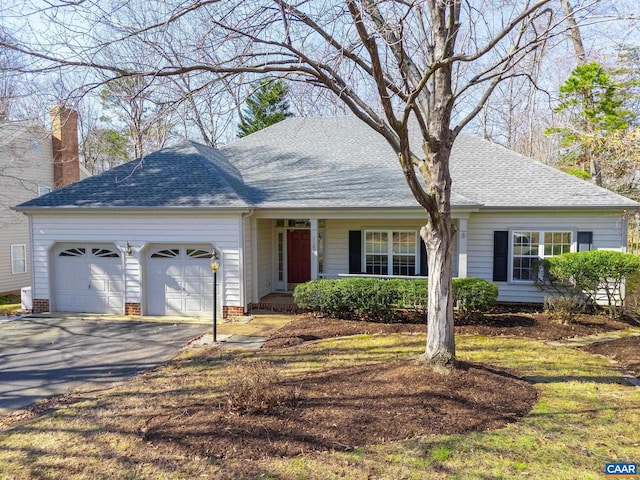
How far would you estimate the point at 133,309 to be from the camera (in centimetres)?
1166

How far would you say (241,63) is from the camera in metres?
5.87

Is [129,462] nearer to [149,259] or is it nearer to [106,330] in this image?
[106,330]

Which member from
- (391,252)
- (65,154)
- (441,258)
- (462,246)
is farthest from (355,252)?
(65,154)

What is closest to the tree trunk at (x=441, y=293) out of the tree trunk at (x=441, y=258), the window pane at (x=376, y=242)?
the tree trunk at (x=441, y=258)

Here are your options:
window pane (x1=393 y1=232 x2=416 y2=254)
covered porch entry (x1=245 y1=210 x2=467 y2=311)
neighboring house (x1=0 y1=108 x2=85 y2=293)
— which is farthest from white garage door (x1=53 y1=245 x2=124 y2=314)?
window pane (x1=393 y1=232 x2=416 y2=254)

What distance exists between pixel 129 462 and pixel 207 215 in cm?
762

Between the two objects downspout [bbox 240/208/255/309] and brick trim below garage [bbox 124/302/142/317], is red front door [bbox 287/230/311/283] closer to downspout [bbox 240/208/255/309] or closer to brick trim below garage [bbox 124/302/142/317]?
downspout [bbox 240/208/255/309]

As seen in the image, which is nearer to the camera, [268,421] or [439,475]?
[439,475]

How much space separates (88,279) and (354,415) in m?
9.96

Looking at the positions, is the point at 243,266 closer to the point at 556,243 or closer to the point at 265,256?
the point at 265,256

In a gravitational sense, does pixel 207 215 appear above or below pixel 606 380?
above

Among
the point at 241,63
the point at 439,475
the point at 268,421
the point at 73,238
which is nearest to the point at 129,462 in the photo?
the point at 268,421

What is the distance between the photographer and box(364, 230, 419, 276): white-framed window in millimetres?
12633

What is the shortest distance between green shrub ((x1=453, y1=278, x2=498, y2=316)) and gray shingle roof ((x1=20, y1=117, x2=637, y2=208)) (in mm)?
2121
